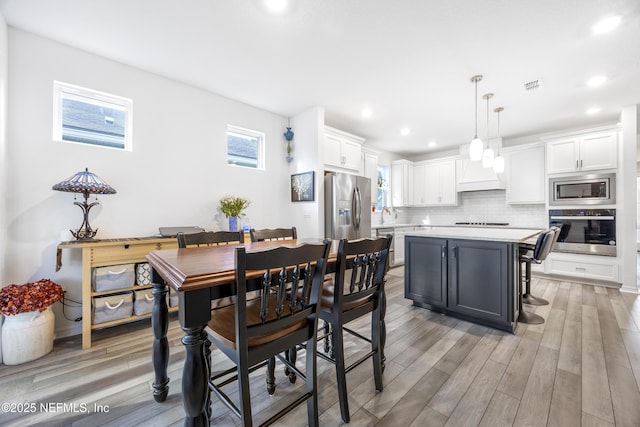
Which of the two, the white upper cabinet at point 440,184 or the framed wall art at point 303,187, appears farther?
the white upper cabinet at point 440,184

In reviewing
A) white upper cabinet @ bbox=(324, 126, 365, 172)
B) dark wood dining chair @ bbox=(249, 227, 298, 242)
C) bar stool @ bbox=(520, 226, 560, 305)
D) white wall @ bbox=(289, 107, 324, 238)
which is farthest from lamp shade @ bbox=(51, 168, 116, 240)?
bar stool @ bbox=(520, 226, 560, 305)

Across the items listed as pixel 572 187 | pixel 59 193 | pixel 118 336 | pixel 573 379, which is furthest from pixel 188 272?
pixel 572 187

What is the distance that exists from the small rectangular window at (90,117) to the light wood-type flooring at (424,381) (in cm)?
191

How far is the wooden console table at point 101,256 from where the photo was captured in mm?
2197

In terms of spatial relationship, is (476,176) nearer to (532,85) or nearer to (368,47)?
(532,85)

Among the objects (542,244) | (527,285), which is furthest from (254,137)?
(527,285)

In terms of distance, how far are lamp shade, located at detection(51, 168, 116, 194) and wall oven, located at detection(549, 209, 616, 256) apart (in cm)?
622

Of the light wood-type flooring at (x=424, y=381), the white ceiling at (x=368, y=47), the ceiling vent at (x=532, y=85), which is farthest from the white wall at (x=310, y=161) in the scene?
the ceiling vent at (x=532, y=85)

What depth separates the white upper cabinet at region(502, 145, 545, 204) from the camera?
4.70m

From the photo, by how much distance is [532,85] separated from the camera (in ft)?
10.4

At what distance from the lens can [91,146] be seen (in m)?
2.58

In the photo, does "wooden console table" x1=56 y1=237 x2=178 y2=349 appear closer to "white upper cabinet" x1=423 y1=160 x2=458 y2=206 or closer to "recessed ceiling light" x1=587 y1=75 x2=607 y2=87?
"recessed ceiling light" x1=587 y1=75 x2=607 y2=87

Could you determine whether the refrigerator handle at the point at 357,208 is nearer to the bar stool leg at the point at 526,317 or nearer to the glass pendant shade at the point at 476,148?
the glass pendant shade at the point at 476,148

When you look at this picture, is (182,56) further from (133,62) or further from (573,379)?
(573,379)
